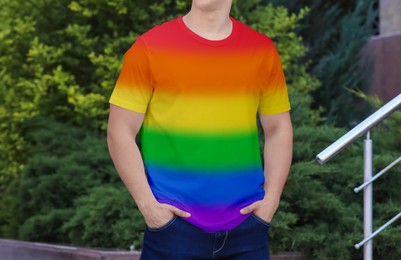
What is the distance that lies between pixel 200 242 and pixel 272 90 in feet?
1.96

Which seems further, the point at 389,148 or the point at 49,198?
the point at 49,198

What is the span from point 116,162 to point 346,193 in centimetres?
385

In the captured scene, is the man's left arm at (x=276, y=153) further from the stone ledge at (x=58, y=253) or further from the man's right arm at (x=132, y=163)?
the stone ledge at (x=58, y=253)

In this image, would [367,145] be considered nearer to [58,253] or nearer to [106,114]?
[58,253]

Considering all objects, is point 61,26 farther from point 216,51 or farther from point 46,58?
point 216,51

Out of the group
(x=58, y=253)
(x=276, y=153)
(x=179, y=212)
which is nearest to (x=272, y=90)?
(x=276, y=153)

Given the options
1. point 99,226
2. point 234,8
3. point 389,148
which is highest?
point 234,8

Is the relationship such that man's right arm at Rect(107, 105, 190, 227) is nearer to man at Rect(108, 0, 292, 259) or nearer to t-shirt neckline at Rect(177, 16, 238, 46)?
man at Rect(108, 0, 292, 259)

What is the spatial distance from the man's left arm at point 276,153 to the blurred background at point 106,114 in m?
2.69

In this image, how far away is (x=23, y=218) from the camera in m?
8.37

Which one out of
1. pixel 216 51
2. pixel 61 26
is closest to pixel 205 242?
pixel 216 51

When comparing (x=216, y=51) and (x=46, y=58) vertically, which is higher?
(x=216, y=51)

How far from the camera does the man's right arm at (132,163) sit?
9.73 ft

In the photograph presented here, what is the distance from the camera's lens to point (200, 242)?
2979 mm
